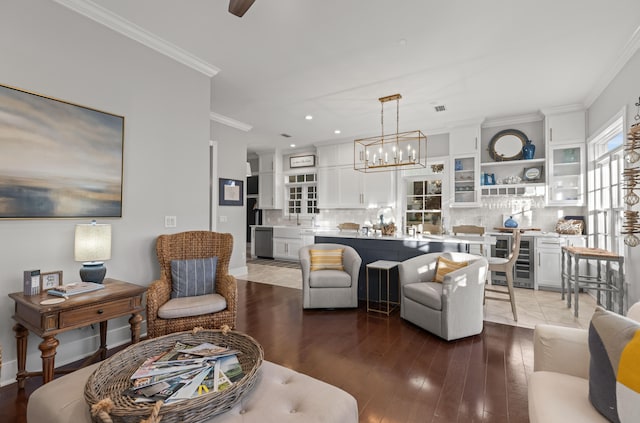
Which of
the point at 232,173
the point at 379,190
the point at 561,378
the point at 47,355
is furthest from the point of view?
the point at 379,190

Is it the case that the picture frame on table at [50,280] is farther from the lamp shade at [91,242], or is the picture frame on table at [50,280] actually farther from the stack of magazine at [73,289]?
the lamp shade at [91,242]

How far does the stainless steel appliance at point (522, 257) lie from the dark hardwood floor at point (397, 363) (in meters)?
2.18

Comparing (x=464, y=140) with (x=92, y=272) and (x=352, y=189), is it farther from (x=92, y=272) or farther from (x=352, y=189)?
(x=92, y=272)

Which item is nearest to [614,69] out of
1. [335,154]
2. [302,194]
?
[335,154]

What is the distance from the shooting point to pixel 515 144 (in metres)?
5.42

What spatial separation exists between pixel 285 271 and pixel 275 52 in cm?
427

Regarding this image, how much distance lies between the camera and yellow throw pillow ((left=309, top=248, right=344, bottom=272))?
3953 mm

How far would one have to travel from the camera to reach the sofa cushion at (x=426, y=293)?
2906 millimetres

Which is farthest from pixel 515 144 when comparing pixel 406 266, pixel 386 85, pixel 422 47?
pixel 406 266

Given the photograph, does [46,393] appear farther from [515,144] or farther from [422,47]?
[515,144]

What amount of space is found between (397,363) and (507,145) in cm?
479

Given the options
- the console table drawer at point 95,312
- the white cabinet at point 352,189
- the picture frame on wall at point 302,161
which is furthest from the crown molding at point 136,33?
the picture frame on wall at point 302,161

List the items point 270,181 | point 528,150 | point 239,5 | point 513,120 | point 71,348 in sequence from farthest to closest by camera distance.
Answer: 1. point 270,181
2. point 513,120
3. point 528,150
4. point 71,348
5. point 239,5

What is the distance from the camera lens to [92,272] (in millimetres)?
2369
